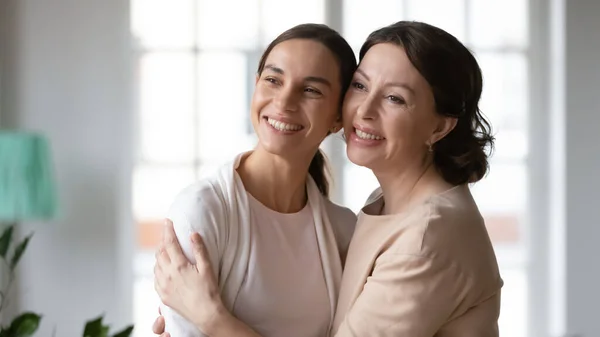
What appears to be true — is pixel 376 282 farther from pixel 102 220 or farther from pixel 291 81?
pixel 102 220

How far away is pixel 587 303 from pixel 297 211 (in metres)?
2.69

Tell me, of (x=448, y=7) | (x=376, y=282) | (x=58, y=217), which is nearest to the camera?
(x=376, y=282)

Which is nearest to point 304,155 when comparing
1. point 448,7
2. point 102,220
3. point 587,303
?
point 102,220

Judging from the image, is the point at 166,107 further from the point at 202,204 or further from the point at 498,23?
the point at 202,204

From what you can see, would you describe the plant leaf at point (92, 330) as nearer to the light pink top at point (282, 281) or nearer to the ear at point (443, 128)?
the light pink top at point (282, 281)

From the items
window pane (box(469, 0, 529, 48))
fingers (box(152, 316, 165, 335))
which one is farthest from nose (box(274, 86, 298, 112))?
window pane (box(469, 0, 529, 48))

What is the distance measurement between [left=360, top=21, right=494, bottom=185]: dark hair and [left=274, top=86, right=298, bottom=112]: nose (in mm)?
201

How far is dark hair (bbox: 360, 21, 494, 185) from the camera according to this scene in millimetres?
1669

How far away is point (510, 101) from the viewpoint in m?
4.15

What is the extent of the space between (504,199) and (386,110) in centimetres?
259

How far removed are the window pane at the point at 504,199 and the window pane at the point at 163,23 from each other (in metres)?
1.56

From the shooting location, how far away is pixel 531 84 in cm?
413

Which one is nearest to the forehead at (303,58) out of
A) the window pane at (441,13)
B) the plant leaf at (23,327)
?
the plant leaf at (23,327)

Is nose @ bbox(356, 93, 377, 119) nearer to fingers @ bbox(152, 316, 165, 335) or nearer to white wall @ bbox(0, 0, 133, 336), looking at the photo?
fingers @ bbox(152, 316, 165, 335)
